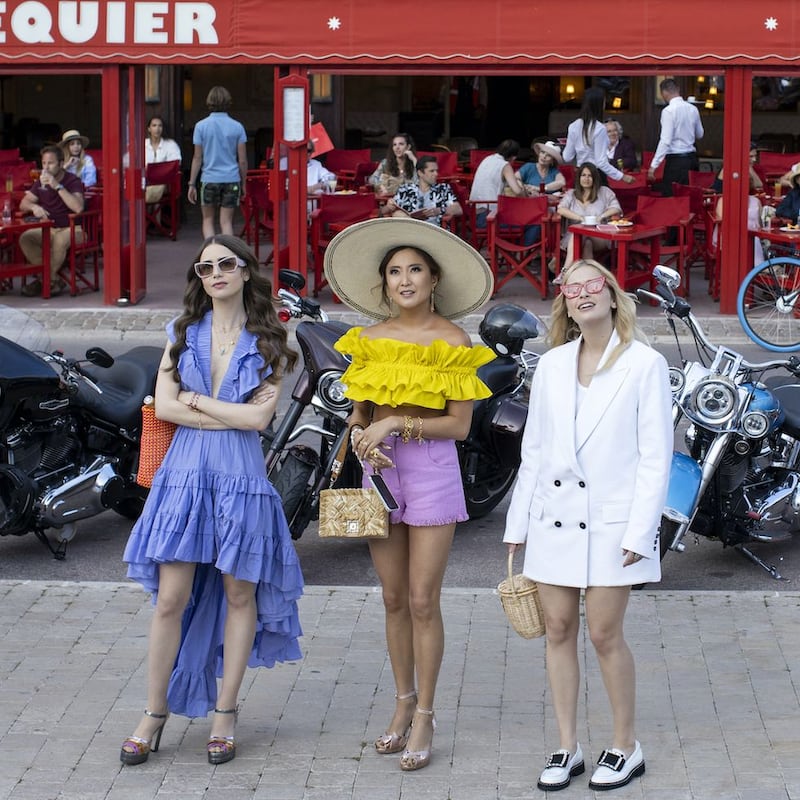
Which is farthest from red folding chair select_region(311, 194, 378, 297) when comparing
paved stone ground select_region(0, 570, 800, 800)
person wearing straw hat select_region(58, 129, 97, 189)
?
paved stone ground select_region(0, 570, 800, 800)

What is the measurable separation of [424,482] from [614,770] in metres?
1.10

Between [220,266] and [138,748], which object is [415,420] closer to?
[220,266]

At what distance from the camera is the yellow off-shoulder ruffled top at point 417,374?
5.37m

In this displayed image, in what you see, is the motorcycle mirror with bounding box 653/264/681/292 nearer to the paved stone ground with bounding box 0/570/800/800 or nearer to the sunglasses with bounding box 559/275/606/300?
the paved stone ground with bounding box 0/570/800/800

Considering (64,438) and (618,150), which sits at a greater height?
(618,150)

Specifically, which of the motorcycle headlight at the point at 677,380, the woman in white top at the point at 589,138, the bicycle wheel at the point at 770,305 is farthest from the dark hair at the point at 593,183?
the motorcycle headlight at the point at 677,380

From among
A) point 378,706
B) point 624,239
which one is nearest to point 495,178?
point 624,239

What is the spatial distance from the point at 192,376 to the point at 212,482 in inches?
14.3

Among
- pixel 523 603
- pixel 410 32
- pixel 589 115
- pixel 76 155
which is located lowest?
pixel 523 603

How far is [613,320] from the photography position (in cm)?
526

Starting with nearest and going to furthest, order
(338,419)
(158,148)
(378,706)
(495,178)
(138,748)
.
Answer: (138,748)
(378,706)
(338,419)
(495,178)
(158,148)

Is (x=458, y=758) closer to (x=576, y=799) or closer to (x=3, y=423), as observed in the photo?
(x=576, y=799)

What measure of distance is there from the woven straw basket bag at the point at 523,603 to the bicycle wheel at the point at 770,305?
30.3 ft

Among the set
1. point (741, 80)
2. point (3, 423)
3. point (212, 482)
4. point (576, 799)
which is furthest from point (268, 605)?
point (741, 80)
